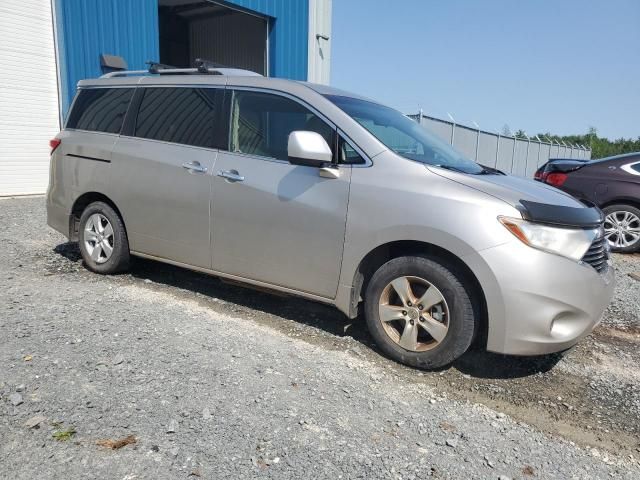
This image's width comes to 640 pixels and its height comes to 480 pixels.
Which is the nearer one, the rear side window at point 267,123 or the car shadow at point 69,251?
the rear side window at point 267,123

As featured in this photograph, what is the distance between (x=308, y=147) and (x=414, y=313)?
1.36 meters

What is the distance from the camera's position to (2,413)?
2.61 m

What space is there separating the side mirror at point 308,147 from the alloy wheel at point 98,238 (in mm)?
2437

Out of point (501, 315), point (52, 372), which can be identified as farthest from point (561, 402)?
point (52, 372)

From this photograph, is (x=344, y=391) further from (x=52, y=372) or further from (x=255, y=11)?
(x=255, y=11)

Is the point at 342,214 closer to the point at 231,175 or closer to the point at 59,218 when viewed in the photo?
the point at 231,175

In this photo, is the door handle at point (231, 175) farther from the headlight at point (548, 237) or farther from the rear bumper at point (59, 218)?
the rear bumper at point (59, 218)

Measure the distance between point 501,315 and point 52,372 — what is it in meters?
2.79

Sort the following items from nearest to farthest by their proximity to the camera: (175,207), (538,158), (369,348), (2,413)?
(2,413) < (369,348) < (175,207) < (538,158)

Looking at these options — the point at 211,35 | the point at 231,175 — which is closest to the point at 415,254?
the point at 231,175

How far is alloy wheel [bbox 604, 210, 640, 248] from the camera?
25.3ft

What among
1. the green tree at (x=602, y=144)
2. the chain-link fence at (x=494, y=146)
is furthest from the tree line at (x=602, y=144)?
the chain-link fence at (x=494, y=146)

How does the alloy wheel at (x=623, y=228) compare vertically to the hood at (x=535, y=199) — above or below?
below

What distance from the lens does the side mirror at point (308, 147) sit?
3477 millimetres
